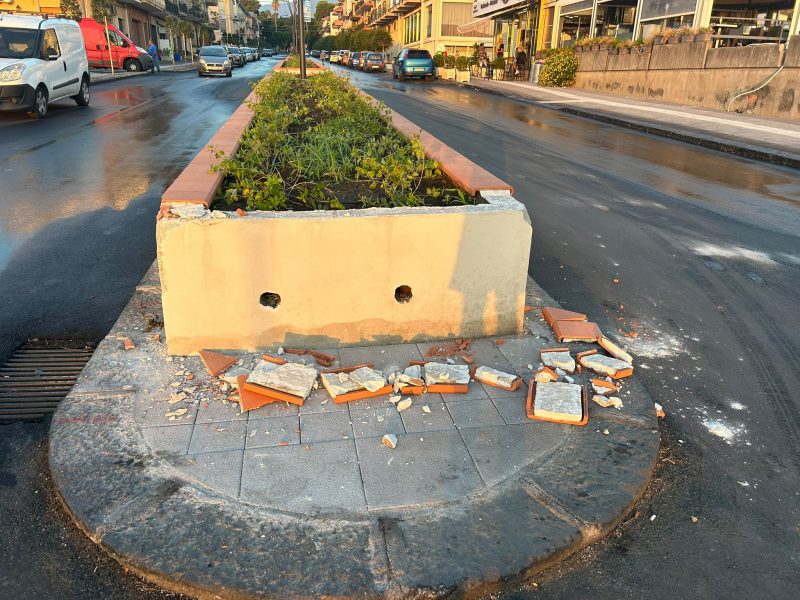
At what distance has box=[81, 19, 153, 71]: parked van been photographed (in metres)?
34.3

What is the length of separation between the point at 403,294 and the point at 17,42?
16.1 m

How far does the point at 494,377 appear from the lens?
11.8 feet

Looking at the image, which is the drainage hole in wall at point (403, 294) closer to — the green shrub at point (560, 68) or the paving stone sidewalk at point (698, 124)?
the paving stone sidewalk at point (698, 124)

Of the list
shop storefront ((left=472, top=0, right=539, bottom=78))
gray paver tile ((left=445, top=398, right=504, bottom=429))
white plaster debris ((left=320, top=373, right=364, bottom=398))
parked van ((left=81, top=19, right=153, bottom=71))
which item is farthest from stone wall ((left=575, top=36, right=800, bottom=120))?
parked van ((left=81, top=19, right=153, bottom=71))

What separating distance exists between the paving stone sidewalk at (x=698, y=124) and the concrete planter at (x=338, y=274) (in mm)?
10540

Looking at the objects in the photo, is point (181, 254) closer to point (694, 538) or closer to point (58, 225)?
point (694, 538)

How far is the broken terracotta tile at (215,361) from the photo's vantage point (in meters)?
3.64

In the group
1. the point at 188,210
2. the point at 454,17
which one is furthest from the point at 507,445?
the point at 454,17

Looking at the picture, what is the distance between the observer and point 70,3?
34562 millimetres

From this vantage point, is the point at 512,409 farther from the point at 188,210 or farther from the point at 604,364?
the point at 188,210

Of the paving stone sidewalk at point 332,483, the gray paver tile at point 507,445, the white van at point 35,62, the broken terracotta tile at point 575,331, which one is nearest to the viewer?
the paving stone sidewalk at point 332,483

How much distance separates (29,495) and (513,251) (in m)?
2.95

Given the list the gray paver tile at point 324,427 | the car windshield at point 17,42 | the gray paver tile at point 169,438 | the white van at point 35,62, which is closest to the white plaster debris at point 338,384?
the gray paver tile at point 324,427

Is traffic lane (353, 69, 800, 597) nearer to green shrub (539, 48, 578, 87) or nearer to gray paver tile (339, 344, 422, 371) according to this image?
gray paver tile (339, 344, 422, 371)
